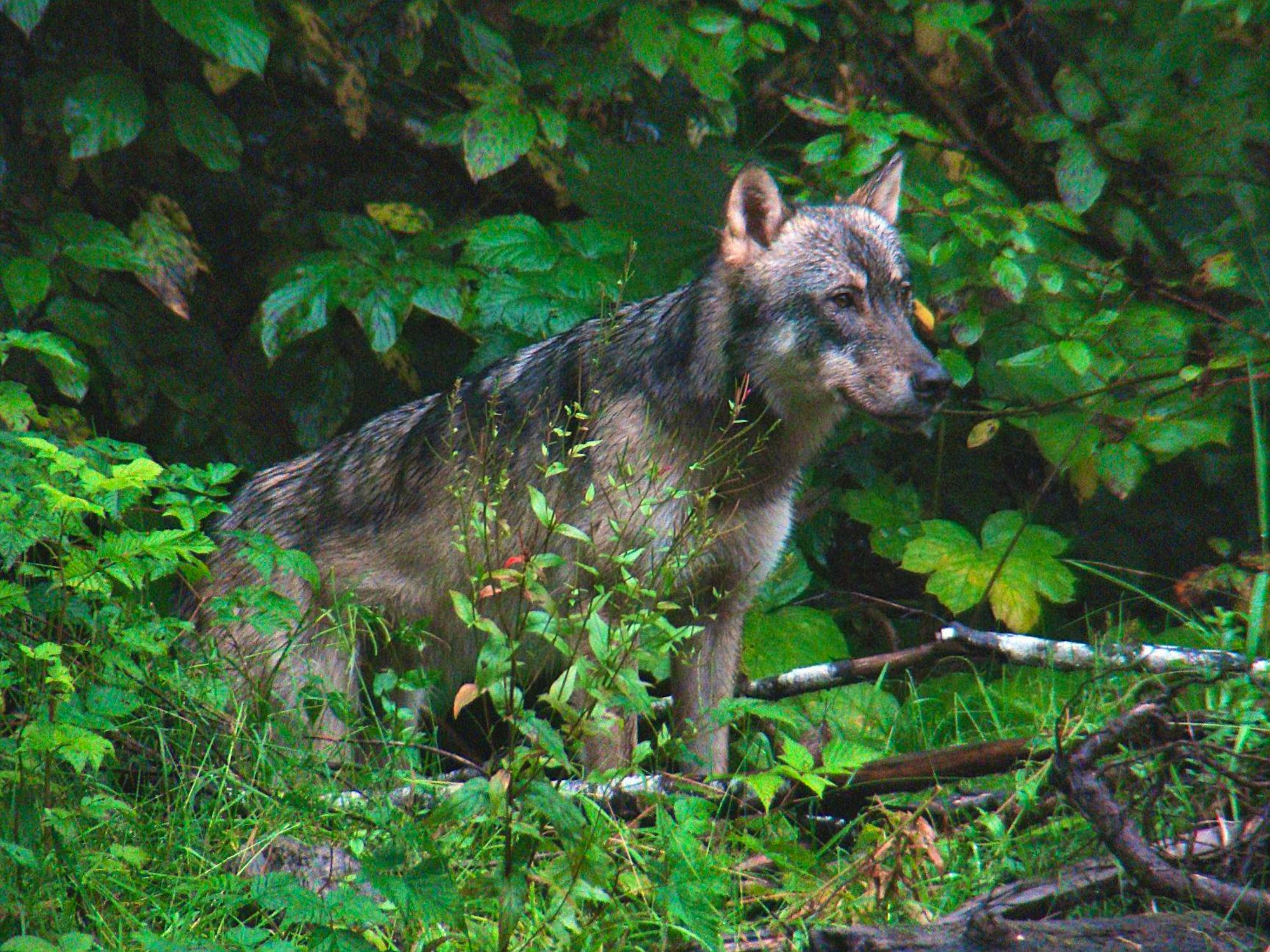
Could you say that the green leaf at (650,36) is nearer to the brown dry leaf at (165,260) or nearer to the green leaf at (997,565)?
the brown dry leaf at (165,260)

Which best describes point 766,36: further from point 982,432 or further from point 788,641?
point 788,641

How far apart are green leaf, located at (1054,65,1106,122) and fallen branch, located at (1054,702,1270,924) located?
2.90m

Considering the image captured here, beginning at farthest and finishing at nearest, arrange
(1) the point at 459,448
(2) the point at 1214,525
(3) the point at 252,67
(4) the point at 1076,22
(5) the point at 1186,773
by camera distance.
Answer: (4) the point at 1076,22, (2) the point at 1214,525, (1) the point at 459,448, (3) the point at 252,67, (5) the point at 1186,773

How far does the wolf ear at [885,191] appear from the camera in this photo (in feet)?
16.6

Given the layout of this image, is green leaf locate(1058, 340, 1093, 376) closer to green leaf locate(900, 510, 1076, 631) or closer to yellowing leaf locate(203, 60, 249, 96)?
green leaf locate(900, 510, 1076, 631)

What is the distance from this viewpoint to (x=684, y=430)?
4570mm

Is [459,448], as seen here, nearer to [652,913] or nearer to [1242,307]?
[652,913]

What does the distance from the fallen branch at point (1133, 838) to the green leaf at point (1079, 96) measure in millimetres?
2905

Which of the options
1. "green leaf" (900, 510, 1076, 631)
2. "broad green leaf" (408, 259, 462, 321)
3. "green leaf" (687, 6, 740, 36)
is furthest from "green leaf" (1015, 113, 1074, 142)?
"broad green leaf" (408, 259, 462, 321)

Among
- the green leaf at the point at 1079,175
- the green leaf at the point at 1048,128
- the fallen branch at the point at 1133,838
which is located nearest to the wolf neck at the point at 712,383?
the green leaf at the point at 1079,175

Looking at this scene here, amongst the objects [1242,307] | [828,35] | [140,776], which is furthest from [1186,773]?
[828,35]

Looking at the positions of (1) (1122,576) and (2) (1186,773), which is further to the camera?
(1) (1122,576)

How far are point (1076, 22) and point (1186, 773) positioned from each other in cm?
439

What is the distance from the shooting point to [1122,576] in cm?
608
